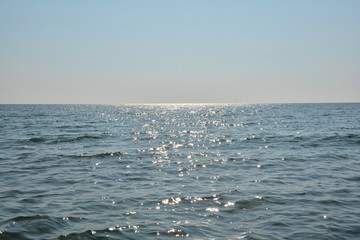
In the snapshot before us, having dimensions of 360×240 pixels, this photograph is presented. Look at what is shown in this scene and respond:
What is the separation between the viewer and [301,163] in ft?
53.8

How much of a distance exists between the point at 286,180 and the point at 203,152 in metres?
8.78

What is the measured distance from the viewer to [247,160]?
17469mm

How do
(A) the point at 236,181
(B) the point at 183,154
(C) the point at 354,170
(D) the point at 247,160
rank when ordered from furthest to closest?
(B) the point at 183,154 → (D) the point at 247,160 → (C) the point at 354,170 → (A) the point at 236,181

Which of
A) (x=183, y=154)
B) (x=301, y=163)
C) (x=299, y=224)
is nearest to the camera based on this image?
(x=299, y=224)

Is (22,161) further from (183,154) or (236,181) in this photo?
(236,181)

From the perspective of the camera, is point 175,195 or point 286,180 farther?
point 286,180

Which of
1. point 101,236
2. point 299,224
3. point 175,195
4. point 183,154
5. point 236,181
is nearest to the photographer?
point 101,236

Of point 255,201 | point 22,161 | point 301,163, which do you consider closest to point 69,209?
point 255,201

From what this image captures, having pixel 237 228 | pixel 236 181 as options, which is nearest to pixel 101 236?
pixel 237 228

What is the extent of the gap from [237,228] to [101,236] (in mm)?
3295

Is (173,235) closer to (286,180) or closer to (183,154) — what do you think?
(286,180)

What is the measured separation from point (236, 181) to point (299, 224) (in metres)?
4.73

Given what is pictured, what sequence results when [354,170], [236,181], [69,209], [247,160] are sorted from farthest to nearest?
[247,160] → [354,170] → [236,181] → [69,209]

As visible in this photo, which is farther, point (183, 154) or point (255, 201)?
point (183, 154)
